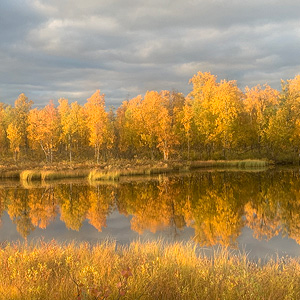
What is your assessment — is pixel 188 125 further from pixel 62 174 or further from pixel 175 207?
pixel 175 207

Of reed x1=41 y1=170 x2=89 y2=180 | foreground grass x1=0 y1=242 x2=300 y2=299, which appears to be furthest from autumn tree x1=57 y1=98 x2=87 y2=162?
foreground grass x1=0 y1=242 x2=300 y2=299

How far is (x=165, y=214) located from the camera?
1717 centimetres

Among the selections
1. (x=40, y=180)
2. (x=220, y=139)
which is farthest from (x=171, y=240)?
(x=220, y=139)

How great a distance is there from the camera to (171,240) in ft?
40.4

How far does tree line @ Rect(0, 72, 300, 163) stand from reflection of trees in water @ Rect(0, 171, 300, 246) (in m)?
22.5

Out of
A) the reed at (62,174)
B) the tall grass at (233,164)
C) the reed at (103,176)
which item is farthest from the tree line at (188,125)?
the reed at (103,176)

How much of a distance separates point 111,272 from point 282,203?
15.5 meters

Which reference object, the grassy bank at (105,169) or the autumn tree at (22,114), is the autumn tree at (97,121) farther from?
the autumn tree at (22,114)

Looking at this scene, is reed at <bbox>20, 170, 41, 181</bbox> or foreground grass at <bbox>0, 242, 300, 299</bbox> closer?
foreground grass at <bbox>0, 242, 300, 299</bbox>

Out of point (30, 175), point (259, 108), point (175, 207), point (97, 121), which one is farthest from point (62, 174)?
point (259, 108)

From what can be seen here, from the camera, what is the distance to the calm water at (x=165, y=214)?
1288cm

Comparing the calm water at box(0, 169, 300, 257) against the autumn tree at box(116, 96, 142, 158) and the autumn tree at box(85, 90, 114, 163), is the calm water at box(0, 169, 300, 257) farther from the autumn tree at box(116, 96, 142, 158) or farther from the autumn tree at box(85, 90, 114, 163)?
the autumn tree at box(116, 96, 142, 158)

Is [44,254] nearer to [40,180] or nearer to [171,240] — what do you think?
[171,240]

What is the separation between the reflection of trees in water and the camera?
14336 mm
